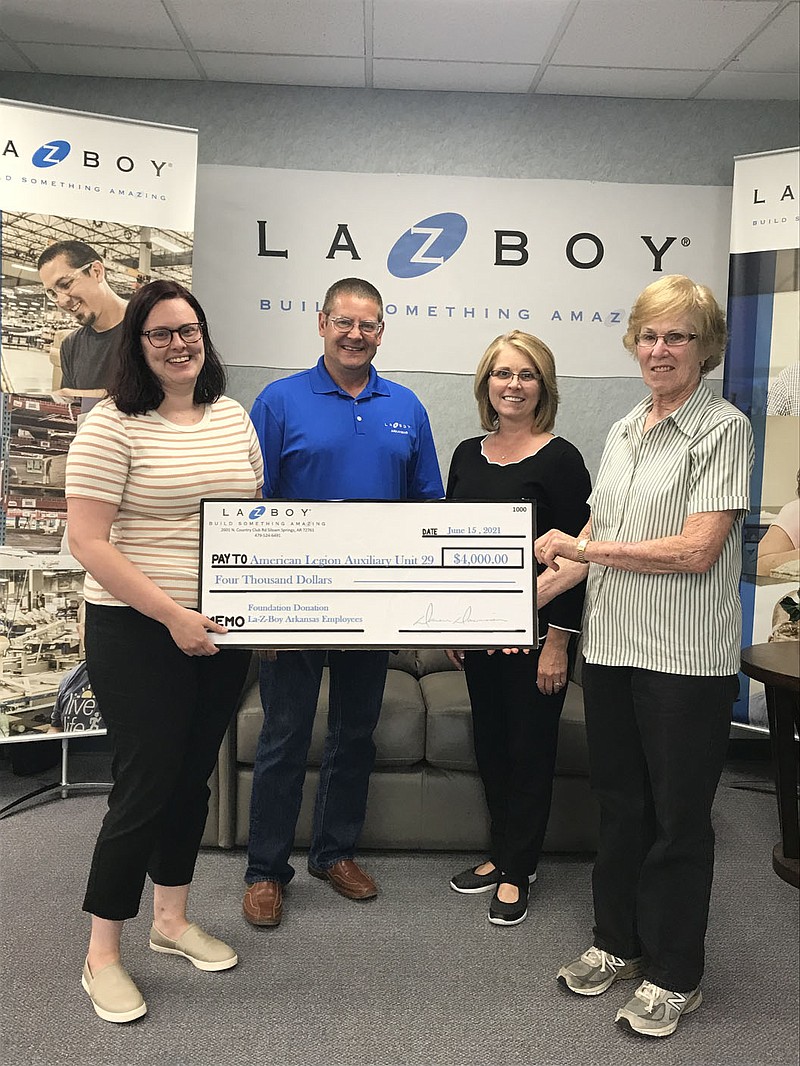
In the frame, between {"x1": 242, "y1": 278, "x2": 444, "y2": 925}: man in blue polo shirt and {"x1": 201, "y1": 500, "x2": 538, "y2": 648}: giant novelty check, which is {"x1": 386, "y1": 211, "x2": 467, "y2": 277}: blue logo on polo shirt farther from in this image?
{"x1": 201, "y1": 500, "x2": 538, "y2": 648}: giant novelty check

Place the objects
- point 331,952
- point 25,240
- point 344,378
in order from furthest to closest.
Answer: point 25,240 < point 344,378 < point 331,952

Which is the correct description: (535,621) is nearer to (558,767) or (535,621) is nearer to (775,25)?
(558,767)

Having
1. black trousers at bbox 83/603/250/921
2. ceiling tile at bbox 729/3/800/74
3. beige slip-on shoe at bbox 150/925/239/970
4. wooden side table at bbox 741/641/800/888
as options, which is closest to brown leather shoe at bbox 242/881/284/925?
beige slip-on shoe at bbox 150/925/239/970

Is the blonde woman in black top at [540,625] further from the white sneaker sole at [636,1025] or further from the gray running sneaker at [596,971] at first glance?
the white sneaker sole at [636,1025]

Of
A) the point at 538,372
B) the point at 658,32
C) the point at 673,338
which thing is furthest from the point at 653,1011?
the point at 658,32

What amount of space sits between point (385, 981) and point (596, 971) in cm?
49

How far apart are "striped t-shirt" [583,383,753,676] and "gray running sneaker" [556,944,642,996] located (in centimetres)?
71

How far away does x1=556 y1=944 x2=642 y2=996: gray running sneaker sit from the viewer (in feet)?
6.55

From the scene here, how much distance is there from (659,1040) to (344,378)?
170 cm

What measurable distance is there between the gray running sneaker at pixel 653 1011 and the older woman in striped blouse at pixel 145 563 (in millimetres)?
1047

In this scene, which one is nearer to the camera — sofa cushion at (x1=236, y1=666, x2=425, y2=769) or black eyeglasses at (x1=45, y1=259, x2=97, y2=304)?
sofa cushion at (x1=236, y1=666, x2=425, y2=769)

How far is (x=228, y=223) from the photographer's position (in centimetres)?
Answer: 372

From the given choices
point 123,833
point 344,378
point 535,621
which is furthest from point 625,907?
point 344,378

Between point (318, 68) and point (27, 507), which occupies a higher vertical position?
point (318, 68)
